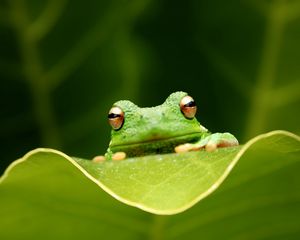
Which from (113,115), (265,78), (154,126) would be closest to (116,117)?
(113,115)

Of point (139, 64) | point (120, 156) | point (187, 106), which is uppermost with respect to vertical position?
point (139, 64)

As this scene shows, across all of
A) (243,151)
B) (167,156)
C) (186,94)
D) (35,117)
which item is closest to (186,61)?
→ (186,94)

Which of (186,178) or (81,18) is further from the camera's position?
(81,18)

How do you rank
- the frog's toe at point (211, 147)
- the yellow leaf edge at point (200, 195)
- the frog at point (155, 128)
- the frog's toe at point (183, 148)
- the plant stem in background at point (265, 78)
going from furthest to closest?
the plant stem in background at point (265, 78)
the frog at point (155, 128)
the frog's toe at point (183, 148)
the frog's toe at point (211, 147)
the yellow leaf edge at point (200, 195)

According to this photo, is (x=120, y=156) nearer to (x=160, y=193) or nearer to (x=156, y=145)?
(x=156, y=145)

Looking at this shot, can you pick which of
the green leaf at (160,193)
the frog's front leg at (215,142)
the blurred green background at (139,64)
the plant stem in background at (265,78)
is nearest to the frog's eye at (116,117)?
the blurred green background at (139,64)

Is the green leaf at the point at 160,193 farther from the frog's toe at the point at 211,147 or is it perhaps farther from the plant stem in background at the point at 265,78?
the plant stem in background at the point at 265,78

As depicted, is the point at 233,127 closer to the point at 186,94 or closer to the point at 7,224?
the point at 186,94

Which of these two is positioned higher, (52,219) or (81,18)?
(81,18)
